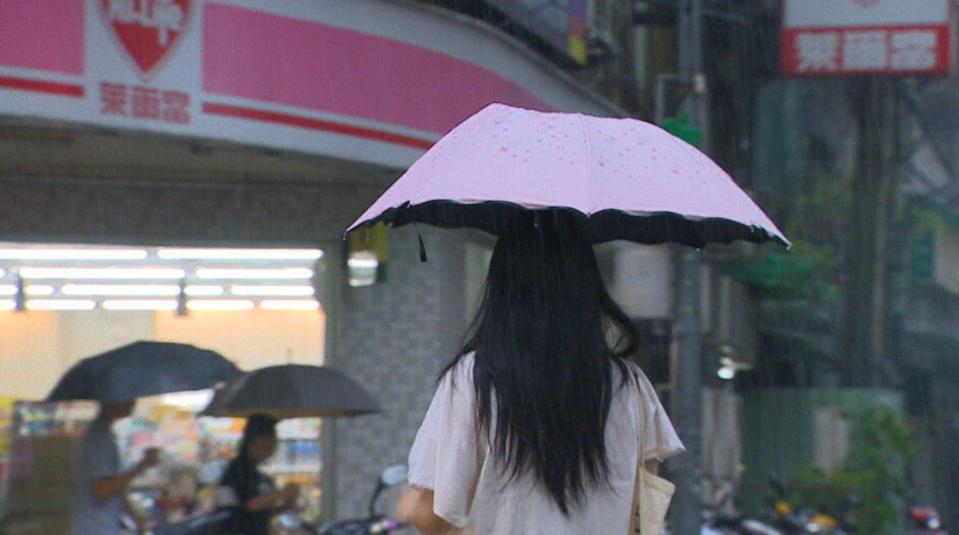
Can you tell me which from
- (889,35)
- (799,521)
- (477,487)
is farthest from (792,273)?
(477,487)

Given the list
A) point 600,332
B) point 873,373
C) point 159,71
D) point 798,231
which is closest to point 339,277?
point 159,71

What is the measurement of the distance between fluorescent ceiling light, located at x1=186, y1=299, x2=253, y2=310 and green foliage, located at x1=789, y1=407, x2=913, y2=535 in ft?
23.6

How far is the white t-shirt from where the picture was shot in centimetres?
271

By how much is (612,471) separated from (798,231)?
21.1 metres

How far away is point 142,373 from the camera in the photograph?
782 cm

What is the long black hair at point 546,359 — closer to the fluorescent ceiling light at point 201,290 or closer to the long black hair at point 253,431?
the long black hair at point 253,431

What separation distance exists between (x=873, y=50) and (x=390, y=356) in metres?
7.44

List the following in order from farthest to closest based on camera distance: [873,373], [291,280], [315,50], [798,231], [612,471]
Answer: [873,373]
[798,231]
[291,280]
[315,50]
[612,471]

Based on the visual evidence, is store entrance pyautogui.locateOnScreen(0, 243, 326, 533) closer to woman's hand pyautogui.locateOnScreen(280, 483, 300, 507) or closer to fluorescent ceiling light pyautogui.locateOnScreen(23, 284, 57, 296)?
fluorescent ceiling light pyautogui.locateOnScreen(23, 284, 57, 296)

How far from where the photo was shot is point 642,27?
18.3 meters

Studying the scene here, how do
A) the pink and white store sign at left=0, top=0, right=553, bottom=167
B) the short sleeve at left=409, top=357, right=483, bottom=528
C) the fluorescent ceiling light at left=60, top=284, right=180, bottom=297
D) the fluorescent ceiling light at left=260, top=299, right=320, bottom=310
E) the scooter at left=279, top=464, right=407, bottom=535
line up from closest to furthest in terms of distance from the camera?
the short sleeve at left=409, top=357, right=483, bottom=528
the pink and white store sign at left=0, top=0, right=553, bottom=167
the scooter at left=279, top=464, right=407, bottom=535
the fluorescent ceiling light at left=60, top=284, right=180, bottom=297
the fluorescent ceiling light at left=260, top=299, right=320, bottom=310

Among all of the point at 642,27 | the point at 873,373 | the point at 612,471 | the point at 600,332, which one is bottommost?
the point at 873,373

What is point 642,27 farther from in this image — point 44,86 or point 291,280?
point 44,86

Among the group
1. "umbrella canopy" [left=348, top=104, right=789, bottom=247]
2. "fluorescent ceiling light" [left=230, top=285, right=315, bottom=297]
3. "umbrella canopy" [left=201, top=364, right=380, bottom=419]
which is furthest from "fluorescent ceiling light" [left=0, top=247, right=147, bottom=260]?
"umbrella canopy" [left=348, top=104, right=789, bottom=247]
